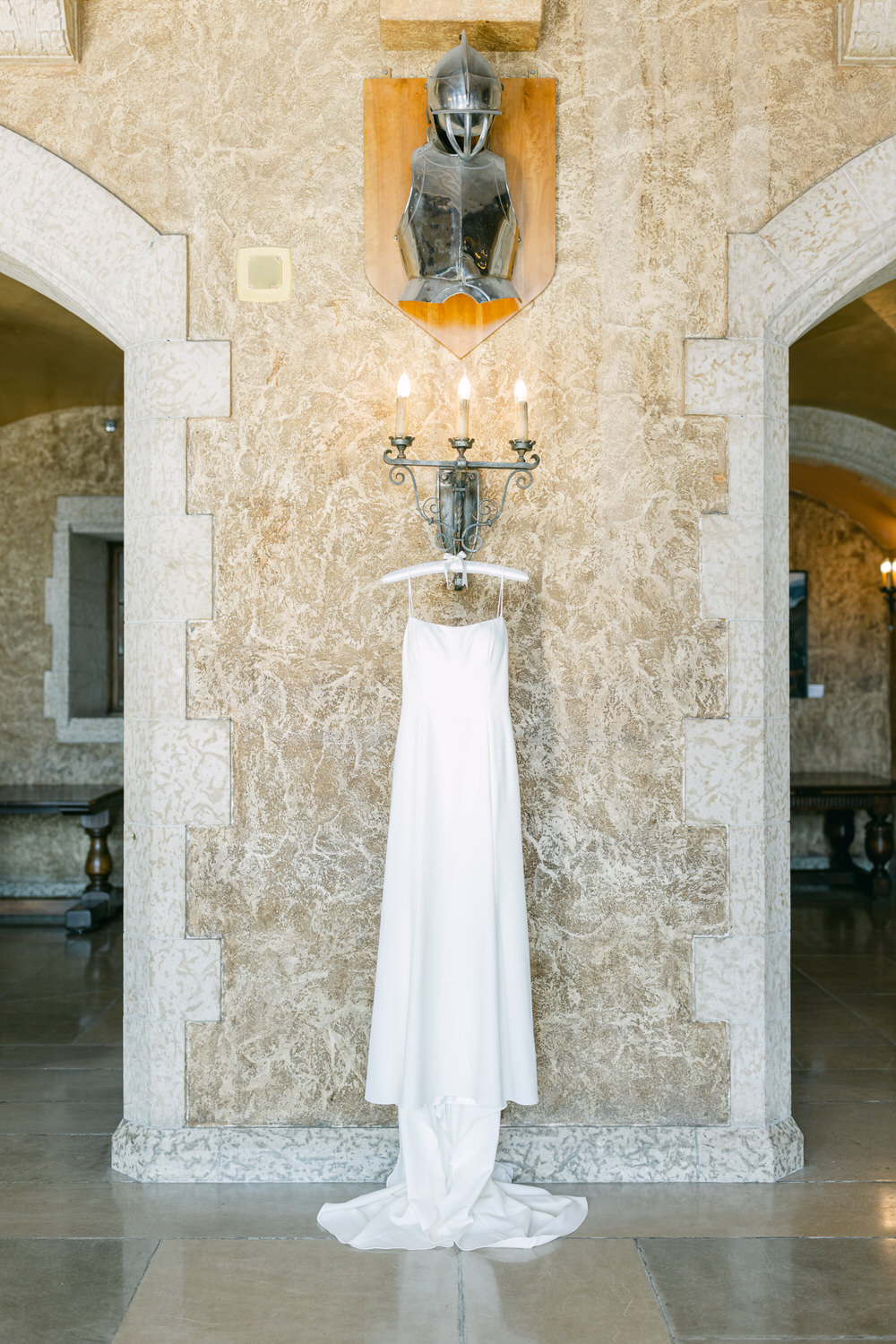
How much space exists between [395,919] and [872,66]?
2.67 m

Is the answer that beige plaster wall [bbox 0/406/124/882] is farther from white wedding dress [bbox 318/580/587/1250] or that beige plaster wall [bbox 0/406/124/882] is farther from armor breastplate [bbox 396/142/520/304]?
white wedding dress [bbox 318/580/587/1250]

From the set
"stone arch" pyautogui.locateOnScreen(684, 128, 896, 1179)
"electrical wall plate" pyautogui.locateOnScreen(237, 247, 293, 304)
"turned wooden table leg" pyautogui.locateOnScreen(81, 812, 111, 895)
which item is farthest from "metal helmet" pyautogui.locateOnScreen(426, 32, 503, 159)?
"turned wooden table leg" pyautogui.locateOnScreen(81, 812, 111, 895)

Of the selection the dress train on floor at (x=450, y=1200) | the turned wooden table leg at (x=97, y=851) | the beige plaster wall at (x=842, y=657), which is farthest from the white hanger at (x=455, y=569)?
the beige plaster wall at (x=842, y=657)

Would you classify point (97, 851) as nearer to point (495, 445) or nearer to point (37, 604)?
point (37, 604)

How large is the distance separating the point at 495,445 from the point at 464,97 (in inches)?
34.4

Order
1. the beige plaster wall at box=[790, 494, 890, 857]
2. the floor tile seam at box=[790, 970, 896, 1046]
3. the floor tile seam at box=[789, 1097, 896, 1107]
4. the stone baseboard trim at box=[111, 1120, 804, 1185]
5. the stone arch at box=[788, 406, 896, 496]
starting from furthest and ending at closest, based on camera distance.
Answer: the beige plaster wall at box=[790, 494, 890, 857]
the stone arch at box=[788, 406, 896, 496]
the floor tile seam at box=[790, 970, 896, 1046]
the floor tile seam at box=[789, 1097, 896, 1107]
the stone baseboard trim at box=[111, 1120, 804, 1185]

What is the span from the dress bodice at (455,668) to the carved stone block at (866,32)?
190 cm

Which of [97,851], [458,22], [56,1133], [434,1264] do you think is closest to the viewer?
[434,1264]

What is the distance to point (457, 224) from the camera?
9.70ft

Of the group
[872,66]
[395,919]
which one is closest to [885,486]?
[872,66]

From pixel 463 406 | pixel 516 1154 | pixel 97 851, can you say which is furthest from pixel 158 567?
pixel 97 851

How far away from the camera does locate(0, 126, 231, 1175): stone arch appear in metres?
3.12

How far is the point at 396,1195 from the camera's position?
9.51 ft

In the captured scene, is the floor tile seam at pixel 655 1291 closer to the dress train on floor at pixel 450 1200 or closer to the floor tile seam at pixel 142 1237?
the floor tile seam at pixel 142 1237
